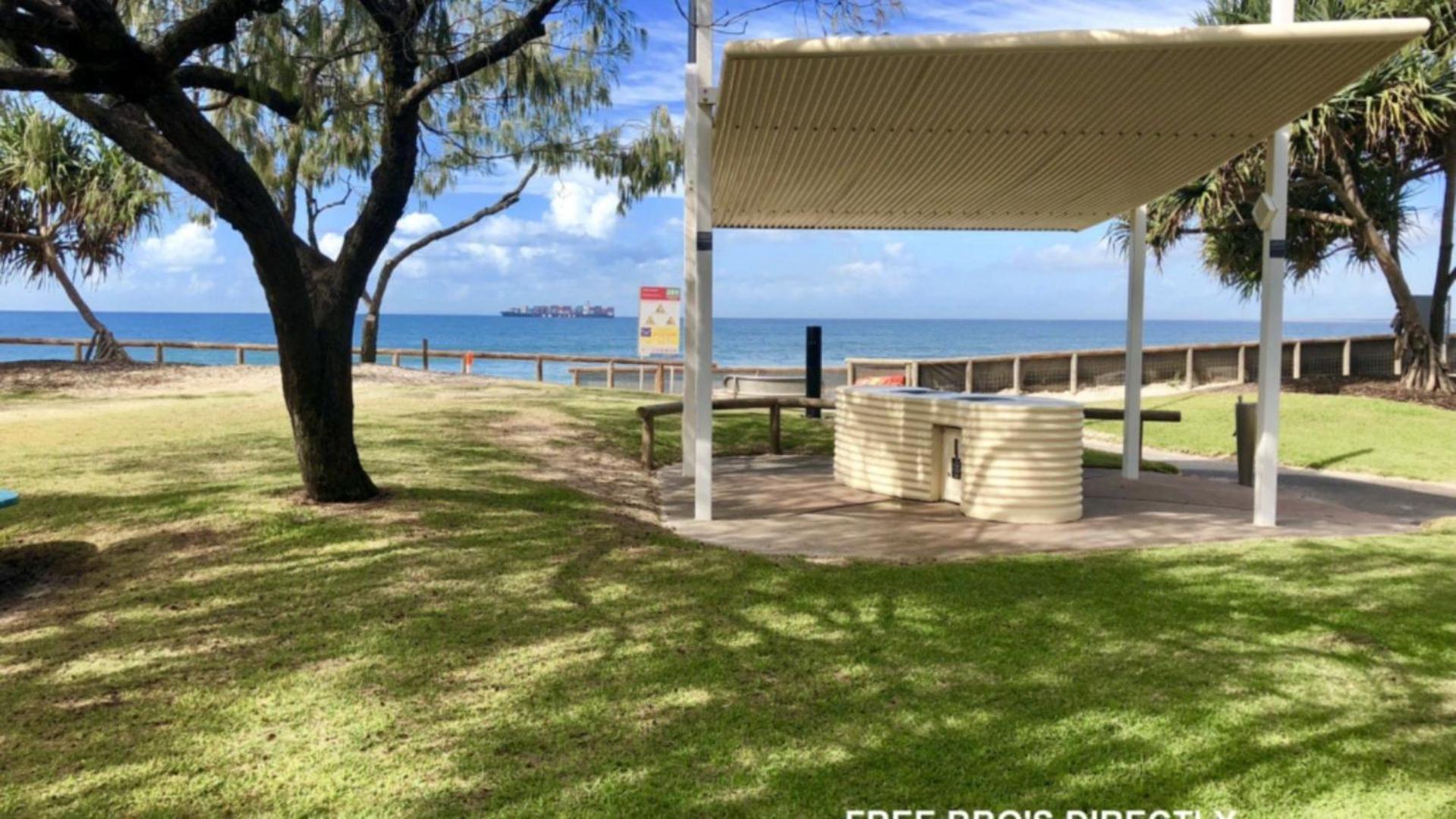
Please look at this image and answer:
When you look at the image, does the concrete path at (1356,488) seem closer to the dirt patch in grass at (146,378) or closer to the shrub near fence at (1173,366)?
the shrub near fence at (1173,366)

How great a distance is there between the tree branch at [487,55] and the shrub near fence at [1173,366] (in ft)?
43.9

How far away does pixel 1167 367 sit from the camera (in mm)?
20094

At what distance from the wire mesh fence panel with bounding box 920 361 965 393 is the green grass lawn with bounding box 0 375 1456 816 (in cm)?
1210

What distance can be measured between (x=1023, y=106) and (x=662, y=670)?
14.4 ft

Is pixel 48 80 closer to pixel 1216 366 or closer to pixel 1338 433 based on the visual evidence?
pixel 1338 433

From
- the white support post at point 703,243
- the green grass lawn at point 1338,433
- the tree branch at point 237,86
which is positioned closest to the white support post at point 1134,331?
the green grass lawn at point 1338,433

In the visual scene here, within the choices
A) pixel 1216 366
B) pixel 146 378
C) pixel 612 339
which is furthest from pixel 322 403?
pixel 612 339

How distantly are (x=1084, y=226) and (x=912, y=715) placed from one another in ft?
28.7

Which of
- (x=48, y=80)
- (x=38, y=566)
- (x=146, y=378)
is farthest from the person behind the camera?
(x=146, y=378)

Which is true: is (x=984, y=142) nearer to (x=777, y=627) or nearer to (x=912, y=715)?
(x=777, y=627)

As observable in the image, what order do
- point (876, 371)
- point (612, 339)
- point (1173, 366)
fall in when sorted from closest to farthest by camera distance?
1. point (1173, 366)
2. point (876, 371)
3. point (612, 339)

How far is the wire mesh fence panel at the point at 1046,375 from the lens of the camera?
19.9 m

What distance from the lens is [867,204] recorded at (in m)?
10.6

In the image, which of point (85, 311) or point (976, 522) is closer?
point (976, 522)
